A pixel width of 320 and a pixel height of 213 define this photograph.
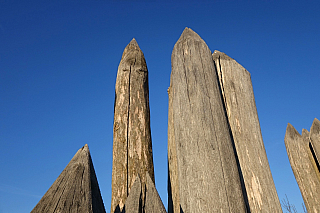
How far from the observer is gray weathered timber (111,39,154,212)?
311 centimetres

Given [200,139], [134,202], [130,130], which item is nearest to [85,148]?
[134,202]

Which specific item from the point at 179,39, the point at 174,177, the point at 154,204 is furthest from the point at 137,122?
the point at 154,204

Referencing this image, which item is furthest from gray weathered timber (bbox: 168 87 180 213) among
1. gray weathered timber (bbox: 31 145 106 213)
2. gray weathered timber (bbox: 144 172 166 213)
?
gray weathered timber (bbox: 31 145 106 213)

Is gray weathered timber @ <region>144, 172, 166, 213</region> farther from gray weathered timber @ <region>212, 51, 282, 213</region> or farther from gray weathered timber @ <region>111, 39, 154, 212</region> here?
gray weathered timber @ <region>111, 39, 154, 212</region>

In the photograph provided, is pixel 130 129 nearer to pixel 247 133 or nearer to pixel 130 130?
pixel 130 130

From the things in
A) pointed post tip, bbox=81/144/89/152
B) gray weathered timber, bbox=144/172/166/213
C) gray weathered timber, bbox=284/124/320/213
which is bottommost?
gray weathered timber, bbox=144/172/166/213

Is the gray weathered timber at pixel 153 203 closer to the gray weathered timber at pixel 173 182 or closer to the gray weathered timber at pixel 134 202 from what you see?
the gray weathered timber at pixel 134 202

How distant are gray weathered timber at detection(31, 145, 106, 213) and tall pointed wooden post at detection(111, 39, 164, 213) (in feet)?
4.31

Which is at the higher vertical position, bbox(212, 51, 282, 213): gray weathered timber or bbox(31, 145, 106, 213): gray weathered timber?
bbox(212, 51, 282, 213): gray weathered timber

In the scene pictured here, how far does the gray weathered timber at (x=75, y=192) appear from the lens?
4.52 ft

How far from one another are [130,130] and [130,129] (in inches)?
0.6

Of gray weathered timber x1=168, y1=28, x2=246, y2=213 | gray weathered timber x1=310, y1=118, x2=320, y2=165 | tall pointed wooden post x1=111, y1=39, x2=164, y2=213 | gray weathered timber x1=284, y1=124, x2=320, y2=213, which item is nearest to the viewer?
gray weathered timber x1=168, y1=28, x2=246, y2=213

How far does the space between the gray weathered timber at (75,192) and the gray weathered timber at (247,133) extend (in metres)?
1.54

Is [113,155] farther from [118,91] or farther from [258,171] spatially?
[258,171]
